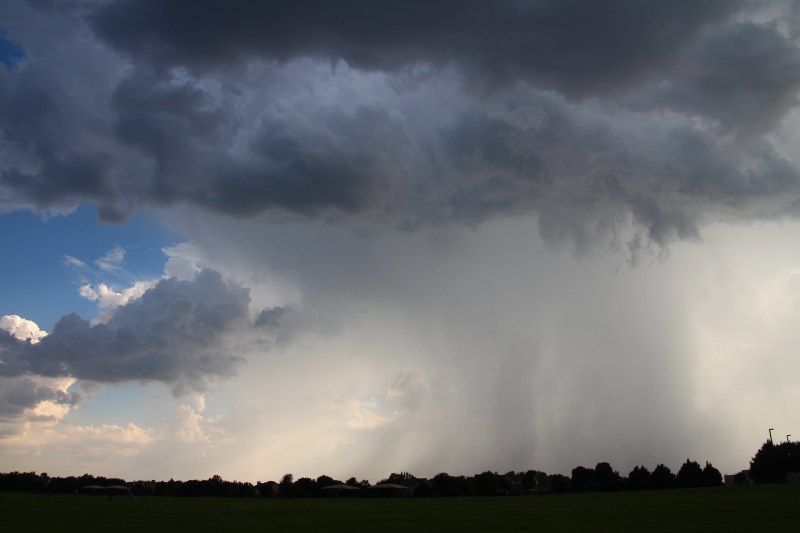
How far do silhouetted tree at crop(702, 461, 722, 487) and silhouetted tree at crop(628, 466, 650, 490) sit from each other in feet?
45.1

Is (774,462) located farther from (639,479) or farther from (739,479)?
(639,479)

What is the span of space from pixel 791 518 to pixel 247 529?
35733mm

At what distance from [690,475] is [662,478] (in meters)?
6.89

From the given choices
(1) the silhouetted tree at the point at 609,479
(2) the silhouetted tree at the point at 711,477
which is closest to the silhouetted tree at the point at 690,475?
(2) the silhouetted tree at the point at 711,477

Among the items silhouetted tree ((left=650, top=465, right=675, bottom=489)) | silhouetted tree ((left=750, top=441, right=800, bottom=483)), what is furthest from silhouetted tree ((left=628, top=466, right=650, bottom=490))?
silhouetted tree ((left=750, top=441, right=800, bottom=483))

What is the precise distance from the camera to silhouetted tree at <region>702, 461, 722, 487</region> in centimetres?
17100

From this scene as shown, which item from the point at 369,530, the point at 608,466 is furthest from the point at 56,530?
the point at 608,466

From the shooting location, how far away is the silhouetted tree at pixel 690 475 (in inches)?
6747

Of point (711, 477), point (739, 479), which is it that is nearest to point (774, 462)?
point (739, 479)

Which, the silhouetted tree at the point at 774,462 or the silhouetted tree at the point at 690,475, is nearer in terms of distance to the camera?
the silhouetted tree at the point at 690,475

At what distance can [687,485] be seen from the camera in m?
172

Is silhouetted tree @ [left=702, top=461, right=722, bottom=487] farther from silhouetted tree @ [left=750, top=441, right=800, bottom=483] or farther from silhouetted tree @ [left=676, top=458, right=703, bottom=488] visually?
silhouetted tree @ [left=750, top=441, right=800, bottom=483]

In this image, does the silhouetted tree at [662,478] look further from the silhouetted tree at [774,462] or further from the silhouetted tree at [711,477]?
the silhouetted tree at [774,462]

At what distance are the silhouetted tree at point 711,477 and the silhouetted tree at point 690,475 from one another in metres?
0.95
